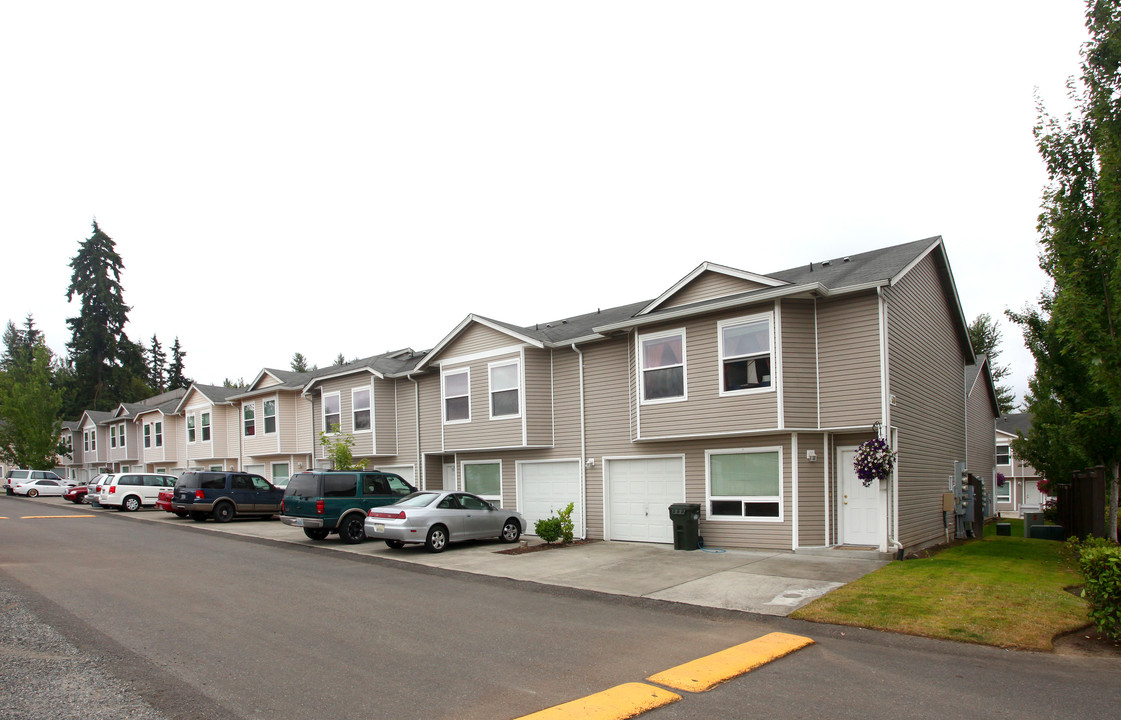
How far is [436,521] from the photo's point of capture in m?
16.7

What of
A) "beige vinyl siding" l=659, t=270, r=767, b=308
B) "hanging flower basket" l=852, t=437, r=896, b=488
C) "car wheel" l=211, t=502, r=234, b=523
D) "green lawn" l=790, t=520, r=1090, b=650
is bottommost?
"car wheel" l=211, t=502, r=234, b=523

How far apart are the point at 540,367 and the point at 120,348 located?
215ft

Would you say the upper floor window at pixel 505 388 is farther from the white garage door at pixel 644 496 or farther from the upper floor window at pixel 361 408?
the upper floor window at pixel 361 408

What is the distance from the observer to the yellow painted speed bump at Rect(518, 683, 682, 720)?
586 centimetres

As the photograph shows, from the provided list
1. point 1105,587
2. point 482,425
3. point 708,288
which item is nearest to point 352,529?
point 482,425

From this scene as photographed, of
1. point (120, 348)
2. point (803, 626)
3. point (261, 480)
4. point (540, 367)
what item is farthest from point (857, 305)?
point (120, 348)

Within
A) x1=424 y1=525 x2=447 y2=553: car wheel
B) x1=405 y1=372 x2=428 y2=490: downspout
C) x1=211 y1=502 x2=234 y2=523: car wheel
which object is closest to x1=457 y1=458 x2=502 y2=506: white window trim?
x1=405 y1=372 x2=428 y2=490: downspout

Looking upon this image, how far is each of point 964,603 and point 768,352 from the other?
638cm

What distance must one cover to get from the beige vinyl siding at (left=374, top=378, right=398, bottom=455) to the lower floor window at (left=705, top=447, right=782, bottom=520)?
1339 centimetres

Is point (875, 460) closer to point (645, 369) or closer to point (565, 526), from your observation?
point (645, 369)

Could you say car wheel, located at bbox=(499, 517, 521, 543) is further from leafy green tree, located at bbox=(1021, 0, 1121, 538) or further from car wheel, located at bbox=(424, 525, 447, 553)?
leafy green tree, located at bbox=(1021, 0, 1121, 538)

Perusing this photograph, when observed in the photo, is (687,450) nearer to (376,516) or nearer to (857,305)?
(857,305)

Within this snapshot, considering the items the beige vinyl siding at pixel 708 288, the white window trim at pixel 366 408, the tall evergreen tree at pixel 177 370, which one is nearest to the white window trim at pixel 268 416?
the white window trim at pixel 366 408

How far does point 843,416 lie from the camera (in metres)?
14.7
